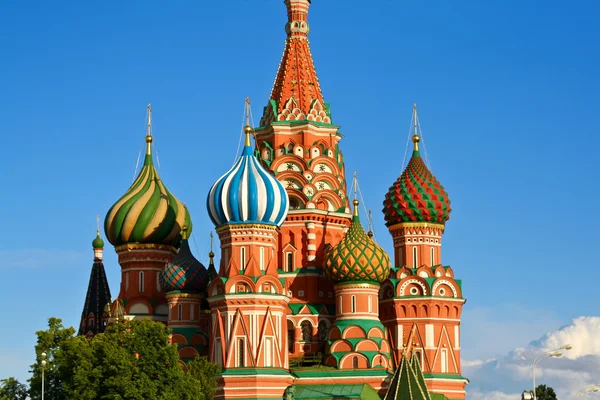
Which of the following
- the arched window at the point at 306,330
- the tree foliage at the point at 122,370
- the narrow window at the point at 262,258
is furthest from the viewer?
the arched window at the point at 306,330

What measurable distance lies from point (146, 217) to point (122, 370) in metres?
12.5

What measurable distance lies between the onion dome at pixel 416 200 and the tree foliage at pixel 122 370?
12.0 metres

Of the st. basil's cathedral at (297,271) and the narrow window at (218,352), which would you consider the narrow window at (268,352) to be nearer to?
the st. basil's cathedral at (297,271)

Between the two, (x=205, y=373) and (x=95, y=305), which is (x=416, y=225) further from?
(x=95, y=305)

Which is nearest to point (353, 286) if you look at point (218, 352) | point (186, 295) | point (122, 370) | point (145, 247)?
point (218, 352)

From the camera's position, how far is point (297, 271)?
184 feet

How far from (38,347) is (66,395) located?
2631mm

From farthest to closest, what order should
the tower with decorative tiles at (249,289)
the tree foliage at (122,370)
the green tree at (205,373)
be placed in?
the tower with decorative tiles at (249,289)
the green tree at (205,373)
the tree foliage at (122,370)

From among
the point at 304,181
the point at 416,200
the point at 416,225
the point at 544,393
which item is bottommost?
the point at 544,393

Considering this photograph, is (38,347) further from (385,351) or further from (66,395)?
(385,351)

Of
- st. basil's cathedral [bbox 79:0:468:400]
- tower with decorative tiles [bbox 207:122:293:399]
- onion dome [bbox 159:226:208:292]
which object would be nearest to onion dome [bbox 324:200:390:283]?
st. basil's cathedral [bbox 79:0:468:400]

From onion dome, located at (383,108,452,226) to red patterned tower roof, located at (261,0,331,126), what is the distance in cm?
401

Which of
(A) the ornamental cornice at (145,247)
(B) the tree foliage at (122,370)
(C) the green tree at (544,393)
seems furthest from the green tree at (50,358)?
(C) the green tree at (544,393)

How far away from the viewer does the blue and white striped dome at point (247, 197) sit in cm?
5253
